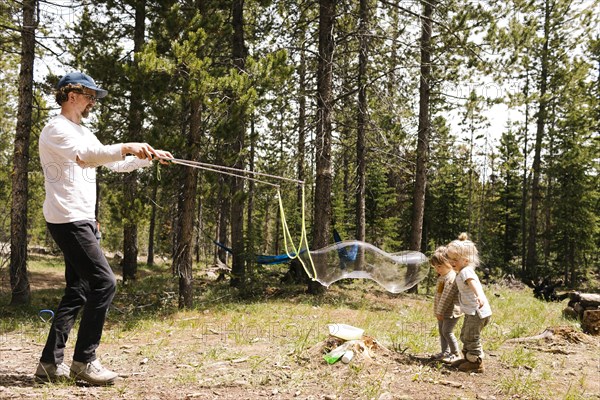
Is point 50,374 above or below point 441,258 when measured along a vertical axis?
below

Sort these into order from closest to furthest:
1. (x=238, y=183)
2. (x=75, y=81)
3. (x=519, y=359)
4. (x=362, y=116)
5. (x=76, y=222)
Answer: (x=76, y=222) → (x=75, y=81) → (x=519, y=359) → (x=362, y=116) → (x=238, y=183)

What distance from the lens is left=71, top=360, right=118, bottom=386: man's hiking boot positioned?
12.1ft

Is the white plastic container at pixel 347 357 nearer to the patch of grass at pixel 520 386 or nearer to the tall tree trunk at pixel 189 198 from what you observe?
the patch of grass at pixel 520 386

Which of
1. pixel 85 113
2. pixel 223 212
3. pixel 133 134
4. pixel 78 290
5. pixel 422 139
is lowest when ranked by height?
pixel 78 290

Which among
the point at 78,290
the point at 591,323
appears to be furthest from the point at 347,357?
the point at 591,323

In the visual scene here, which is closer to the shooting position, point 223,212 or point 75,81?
point 75,81

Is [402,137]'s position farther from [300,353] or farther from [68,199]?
[68,199]

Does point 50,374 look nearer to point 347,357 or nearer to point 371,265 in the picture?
point 347,357

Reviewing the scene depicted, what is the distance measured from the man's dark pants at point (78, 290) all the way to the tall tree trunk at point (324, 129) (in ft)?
24.3

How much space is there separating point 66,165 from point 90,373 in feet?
5.59

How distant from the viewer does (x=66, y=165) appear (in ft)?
11.7

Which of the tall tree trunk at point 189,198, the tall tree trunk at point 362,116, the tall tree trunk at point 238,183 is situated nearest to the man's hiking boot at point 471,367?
the tall tree trunk at point 189,198

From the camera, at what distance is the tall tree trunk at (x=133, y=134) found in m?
8.62

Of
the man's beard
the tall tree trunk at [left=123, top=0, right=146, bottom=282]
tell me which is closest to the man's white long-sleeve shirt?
the man's beard
